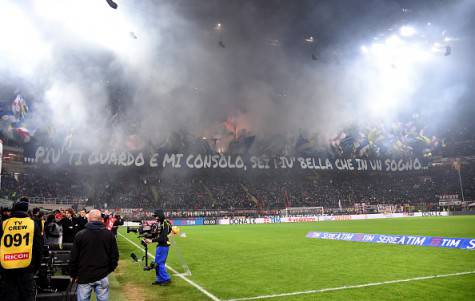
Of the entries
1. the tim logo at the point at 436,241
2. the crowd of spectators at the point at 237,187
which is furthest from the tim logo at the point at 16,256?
the crowd of spectators at the point at 237,187

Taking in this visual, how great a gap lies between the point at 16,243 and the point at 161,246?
17.0 ft

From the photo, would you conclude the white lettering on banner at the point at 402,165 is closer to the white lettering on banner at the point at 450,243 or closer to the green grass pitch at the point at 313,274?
the white lettering on banner at the point at 450,243

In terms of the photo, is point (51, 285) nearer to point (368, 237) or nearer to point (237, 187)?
point (368, 237)

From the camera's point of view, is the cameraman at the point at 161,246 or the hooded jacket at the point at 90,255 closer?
the hooded jacket at the point at 90,255

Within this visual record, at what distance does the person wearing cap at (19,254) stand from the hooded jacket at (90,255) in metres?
1.01

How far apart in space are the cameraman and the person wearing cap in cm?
472

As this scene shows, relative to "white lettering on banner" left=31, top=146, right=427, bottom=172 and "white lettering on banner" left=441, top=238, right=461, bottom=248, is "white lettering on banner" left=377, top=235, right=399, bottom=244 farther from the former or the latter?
"white lettering on banner" left=31, top=146, right=427, bottom=172

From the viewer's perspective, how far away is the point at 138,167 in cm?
6756

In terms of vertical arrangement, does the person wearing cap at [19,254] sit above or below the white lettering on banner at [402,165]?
below

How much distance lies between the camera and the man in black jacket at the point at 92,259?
5961mm

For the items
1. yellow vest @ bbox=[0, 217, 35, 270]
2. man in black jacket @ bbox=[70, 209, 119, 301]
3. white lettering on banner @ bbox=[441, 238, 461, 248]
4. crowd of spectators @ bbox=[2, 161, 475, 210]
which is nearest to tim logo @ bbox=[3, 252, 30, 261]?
yellow vest @ bbox=[0, 217, 35, 270]

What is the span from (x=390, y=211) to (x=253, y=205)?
2403cm

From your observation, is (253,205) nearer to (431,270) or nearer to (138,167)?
(138,167)

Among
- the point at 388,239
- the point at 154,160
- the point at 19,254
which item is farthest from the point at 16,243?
the point at 154,160
